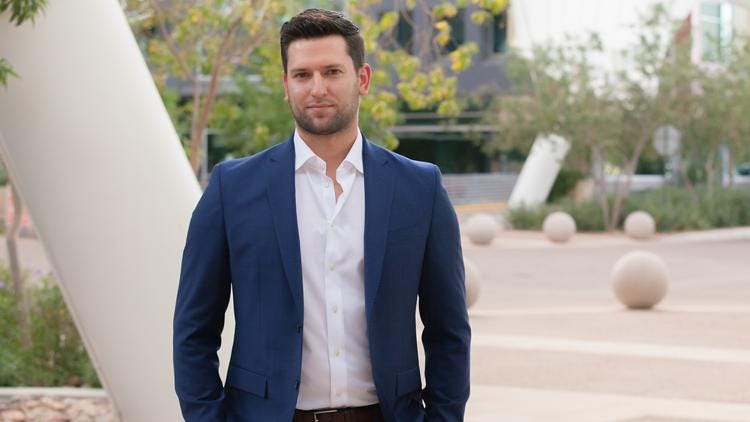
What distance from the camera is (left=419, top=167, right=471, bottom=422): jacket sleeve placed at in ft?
11.1

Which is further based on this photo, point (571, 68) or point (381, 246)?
point (571, 68)

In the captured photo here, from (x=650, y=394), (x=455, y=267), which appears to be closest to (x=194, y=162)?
(x=650, y=394)

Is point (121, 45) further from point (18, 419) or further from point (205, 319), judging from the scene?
point (205, 319)

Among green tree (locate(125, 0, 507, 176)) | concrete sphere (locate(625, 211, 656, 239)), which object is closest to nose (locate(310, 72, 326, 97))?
green tree (locate(125, 0, 507, 176))

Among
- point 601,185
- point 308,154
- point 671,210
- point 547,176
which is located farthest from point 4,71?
point 547,176

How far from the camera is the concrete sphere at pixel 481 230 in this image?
98.8 feet

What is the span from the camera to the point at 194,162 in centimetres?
1385

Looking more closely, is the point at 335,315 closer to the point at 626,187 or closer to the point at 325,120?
the point at 325,120

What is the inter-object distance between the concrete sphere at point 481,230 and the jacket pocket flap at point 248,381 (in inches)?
1059

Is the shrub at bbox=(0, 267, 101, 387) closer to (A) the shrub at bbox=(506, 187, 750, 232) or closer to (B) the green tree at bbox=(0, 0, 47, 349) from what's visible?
(B) the green tree at bbox=(0, 0, 47, 349)

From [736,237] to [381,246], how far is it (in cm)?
3259

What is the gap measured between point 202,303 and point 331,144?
49 cm

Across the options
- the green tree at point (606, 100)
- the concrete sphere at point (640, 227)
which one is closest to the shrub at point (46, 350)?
the concrete sphere at point (640, 227)

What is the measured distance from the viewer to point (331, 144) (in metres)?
3.29
